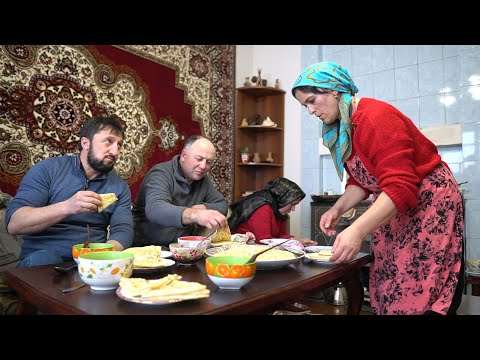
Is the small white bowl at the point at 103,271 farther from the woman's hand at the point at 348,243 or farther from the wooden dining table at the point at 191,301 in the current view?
the woman's hand at the point at 348,243

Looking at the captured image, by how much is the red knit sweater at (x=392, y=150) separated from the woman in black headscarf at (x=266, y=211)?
4.21 ft

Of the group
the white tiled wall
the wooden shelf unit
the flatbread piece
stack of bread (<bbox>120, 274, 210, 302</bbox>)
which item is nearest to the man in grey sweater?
the flatbread piece

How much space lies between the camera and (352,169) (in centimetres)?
154

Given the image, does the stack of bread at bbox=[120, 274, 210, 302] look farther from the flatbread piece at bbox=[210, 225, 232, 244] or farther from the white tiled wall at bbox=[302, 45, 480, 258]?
the white tiled wall at bbox=[302, 45, 480, 258]

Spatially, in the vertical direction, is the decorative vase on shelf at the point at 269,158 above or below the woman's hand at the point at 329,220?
above

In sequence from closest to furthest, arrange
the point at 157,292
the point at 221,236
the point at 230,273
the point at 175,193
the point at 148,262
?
1. the point at 157,292
2. the point at 230,273
3. the point at 148,262
4. the point at 221,236
5. the point at 175,193

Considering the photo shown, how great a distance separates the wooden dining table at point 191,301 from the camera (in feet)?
2.53

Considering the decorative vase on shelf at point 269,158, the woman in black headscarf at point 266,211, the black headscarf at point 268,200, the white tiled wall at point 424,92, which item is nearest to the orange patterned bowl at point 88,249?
the woman in black headscarf at point 266,211

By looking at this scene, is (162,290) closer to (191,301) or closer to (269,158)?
(191,301)

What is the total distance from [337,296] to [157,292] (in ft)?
8.56

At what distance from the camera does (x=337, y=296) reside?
3.08m

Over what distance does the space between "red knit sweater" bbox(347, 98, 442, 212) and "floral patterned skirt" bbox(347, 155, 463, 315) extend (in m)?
0.09

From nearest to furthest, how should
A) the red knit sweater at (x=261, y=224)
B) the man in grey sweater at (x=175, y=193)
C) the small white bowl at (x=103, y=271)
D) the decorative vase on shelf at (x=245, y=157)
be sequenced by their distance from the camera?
1. the small white bowl at (x=103, y=271)
2. the man in grey sweater at (x=175, y=193)
3. the red knit sweater at (x=261, y=224)
4. the decorative vase on shelf at (x=245, y=157)

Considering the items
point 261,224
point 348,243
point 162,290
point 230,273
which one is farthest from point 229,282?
point 261,224
